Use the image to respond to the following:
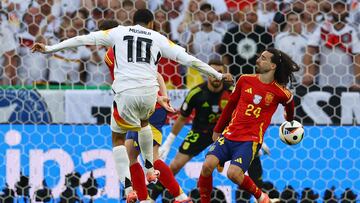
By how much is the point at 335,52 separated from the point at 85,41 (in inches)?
158

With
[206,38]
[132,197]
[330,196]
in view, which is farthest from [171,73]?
[132,197]

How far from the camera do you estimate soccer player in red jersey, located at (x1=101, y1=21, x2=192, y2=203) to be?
28.3 feet

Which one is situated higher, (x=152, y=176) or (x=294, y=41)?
(x=294, y=41)

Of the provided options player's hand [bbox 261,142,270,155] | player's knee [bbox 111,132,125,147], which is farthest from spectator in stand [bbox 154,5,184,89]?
player's knee [bbox 111,132,125,147]

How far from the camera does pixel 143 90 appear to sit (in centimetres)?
813

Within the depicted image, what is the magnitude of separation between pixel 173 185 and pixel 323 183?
1.81 m

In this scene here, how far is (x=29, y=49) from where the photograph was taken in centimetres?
1128

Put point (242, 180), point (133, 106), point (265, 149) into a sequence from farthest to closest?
point (265, 149), point (242, 180), point (133, 106)

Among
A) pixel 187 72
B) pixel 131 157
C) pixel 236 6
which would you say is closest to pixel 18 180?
pixel 131 157

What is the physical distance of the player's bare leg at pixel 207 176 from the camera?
339 inches

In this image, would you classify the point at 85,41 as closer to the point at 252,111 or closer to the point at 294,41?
the point at 252,111

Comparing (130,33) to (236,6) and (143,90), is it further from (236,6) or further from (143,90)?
(236,6)

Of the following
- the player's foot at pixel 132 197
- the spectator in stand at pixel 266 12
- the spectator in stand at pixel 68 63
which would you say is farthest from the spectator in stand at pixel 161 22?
the player's foot at pixel 132 197

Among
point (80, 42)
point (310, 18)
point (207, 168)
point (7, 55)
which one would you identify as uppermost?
point (80, 42)
